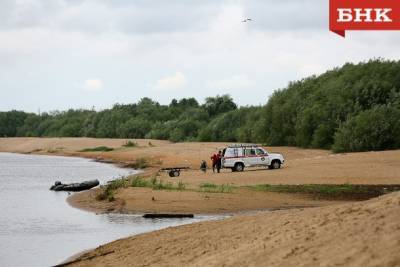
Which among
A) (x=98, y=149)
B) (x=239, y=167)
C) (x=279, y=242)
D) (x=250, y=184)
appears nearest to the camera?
(x=279, y=242)

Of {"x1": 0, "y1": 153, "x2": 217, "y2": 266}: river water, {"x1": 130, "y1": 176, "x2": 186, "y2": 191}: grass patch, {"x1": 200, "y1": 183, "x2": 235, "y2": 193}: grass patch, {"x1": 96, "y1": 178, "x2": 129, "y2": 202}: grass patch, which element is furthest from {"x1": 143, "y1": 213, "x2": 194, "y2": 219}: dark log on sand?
{"x1": 130, "y1": 176, "x2": 186, "y2": 191}: grass patch

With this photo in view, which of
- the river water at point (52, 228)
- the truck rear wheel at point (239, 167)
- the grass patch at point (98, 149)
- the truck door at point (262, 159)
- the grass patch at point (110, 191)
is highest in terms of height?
the grass patch at point (98, 149)

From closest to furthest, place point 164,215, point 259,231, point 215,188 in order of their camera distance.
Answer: point 259,231
point 164,215
point 215,188

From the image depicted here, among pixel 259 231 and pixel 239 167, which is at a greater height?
pixel 239 167

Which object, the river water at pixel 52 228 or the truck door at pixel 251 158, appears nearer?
the river water at pixel 52 228

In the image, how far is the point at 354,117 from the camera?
61781 millimetres

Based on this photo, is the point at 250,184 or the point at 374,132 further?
the point at 374,132

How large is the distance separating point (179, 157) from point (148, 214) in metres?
44.9

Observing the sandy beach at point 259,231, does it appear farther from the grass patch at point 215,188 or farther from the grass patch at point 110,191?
the grass patch at point 215,188

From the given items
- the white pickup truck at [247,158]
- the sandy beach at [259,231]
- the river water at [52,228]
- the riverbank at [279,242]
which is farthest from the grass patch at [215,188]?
the riverbank at [279,242]

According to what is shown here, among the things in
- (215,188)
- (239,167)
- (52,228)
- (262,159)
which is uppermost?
(262,159)

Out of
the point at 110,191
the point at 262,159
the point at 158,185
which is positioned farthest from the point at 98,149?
the point at 110,191

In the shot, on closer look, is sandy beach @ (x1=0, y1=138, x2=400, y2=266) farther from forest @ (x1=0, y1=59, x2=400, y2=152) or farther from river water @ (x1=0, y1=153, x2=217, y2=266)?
forest @ (x1=0, y1=59, x2=400, y2=152)

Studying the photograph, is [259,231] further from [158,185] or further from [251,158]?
[251,158]
